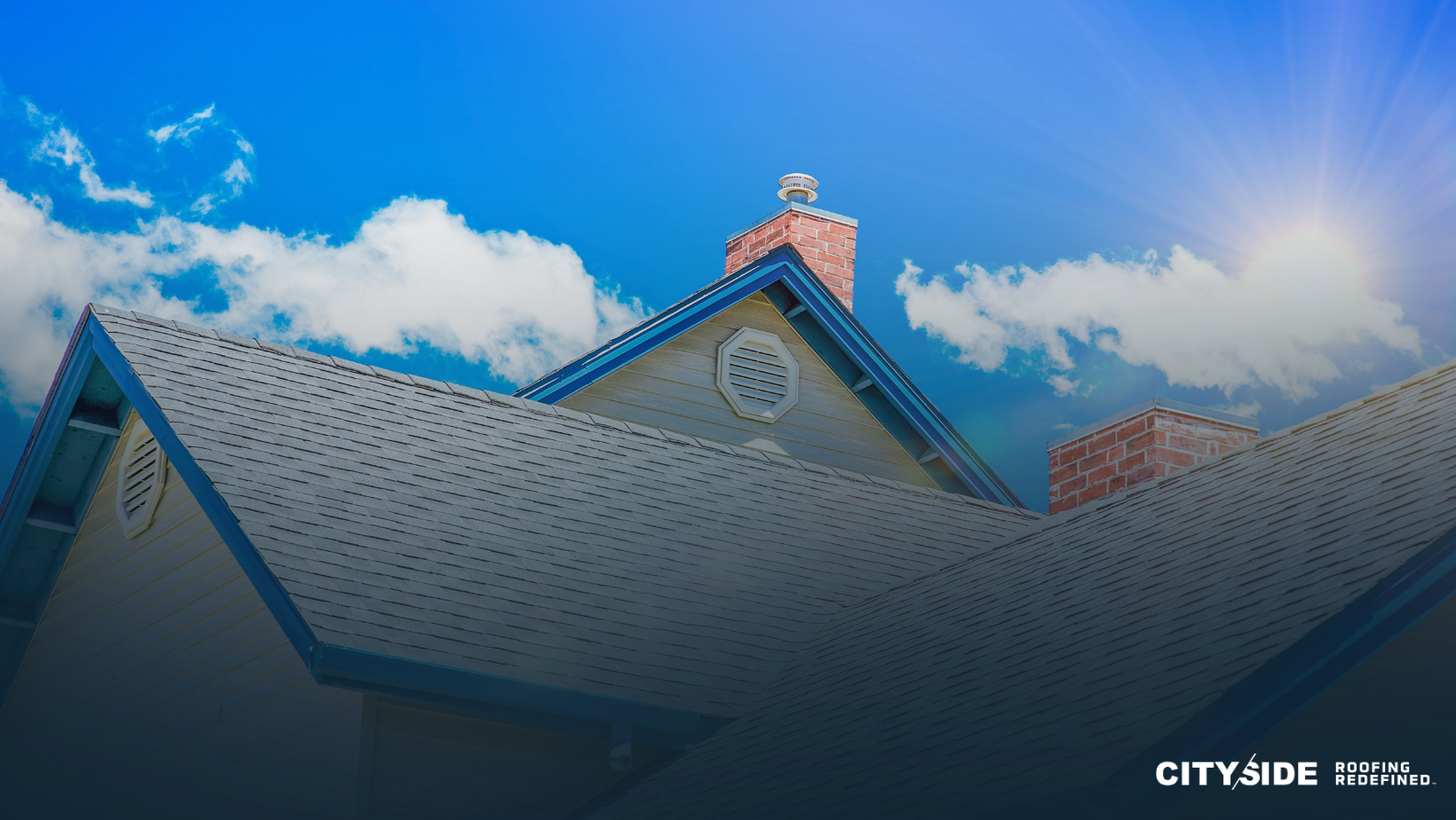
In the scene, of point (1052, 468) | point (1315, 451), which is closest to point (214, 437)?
point (1315, 451)

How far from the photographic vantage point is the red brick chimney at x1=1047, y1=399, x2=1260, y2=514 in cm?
1220

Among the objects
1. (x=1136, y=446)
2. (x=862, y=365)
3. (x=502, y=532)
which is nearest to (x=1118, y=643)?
(x=502, y=532)

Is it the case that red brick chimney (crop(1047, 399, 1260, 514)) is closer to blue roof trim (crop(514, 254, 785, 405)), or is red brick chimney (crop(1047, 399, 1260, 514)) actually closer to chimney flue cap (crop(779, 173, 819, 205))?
blue roof trim (crop(514, 254, 785, 405))

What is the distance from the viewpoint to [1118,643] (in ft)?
23.1

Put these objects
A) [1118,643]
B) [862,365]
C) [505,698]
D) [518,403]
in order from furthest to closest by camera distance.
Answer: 1. [862,365]
2. [518,403]
3. [505,698]
4. [1118,643]

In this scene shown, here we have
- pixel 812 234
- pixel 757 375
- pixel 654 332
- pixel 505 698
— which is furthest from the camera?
pixel 812 234

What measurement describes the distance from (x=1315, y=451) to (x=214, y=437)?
692 centimetres

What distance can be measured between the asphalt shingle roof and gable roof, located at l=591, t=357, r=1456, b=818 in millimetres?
661

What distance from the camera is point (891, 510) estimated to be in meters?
12.5

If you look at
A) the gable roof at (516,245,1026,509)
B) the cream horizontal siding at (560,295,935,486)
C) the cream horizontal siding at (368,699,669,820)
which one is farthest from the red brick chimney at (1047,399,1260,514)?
the cream horizontal siding at (368,699,669,820)

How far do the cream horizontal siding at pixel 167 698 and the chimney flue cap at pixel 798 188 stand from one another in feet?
29.9

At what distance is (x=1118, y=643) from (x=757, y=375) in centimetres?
837

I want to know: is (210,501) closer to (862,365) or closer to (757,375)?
(757,375)

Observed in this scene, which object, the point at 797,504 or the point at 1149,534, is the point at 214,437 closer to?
the point at 797,504
